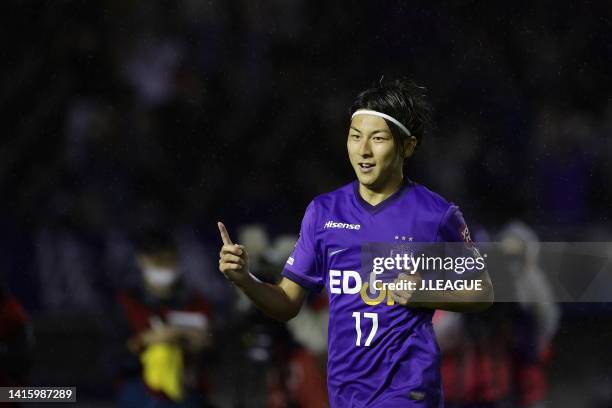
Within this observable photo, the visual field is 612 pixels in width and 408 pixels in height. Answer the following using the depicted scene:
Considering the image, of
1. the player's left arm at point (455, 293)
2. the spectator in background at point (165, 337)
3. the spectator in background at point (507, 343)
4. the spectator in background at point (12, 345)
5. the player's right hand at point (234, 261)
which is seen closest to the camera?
the player's right hand at point (234, 261)

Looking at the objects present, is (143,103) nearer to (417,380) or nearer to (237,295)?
(237,295)

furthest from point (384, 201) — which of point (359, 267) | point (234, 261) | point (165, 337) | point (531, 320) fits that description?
point (531, 320)

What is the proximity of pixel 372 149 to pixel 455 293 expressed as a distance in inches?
24.4

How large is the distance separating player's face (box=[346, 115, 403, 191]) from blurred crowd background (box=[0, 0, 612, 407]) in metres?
4.37

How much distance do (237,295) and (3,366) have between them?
2983 mm

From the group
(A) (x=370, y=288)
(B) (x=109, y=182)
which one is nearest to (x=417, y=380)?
(A) (x=370, y=288)

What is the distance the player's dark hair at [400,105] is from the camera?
411cm

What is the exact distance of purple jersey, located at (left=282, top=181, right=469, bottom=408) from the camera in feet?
13.0

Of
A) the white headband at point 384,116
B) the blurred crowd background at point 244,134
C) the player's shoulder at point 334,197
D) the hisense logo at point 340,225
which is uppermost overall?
the blurred crowd background at point 244,134

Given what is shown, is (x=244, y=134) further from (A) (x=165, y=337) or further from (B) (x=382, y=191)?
(B) (x=382, y=191)

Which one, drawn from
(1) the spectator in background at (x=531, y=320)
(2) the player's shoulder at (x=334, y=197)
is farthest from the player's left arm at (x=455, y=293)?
(1) the spectator in background at (x=531, y=320)

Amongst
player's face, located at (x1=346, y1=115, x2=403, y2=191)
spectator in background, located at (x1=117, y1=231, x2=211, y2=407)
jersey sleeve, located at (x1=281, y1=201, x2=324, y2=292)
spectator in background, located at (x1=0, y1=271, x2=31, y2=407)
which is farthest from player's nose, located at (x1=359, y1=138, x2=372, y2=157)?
spectator in background, located at (x1=117, y1=231, x2=211, y2=407)

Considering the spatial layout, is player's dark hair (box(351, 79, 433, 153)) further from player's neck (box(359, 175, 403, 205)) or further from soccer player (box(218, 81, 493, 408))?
player's neck (box(359, 175, 403, 205))

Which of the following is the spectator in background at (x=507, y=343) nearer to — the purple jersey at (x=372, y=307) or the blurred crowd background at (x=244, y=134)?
the blurred crowd background at (x=244, y=134)
